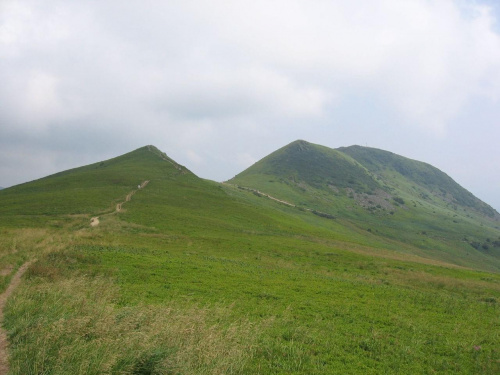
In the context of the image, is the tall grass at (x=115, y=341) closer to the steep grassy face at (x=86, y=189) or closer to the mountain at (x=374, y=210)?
the steep grassy face at (x=86, y=189)

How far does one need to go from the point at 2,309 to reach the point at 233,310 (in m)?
11.9

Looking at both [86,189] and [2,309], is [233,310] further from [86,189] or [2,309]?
[86,189]

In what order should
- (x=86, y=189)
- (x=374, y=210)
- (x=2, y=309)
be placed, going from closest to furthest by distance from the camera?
(x=2, y=309), (x=86, y=189), (x=374, y=210)

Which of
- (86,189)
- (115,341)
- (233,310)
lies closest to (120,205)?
(86,189)

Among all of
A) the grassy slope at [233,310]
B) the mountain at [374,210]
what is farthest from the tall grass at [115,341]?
the mountain at [374,210]

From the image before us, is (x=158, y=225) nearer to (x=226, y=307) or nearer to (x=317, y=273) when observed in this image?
(x=317, y=273)

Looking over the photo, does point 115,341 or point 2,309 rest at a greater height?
point 115,341

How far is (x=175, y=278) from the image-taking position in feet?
85.8

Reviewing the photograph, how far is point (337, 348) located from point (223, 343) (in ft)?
19.1

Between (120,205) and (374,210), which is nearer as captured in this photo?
(120,205)

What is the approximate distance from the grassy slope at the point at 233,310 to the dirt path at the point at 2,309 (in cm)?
38

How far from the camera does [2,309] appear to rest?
52.3 ft

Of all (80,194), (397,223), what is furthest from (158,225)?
(397,223)

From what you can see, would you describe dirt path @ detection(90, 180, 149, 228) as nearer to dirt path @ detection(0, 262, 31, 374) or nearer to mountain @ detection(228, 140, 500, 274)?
dirt path @ detection(0, 262, 31, 374)
